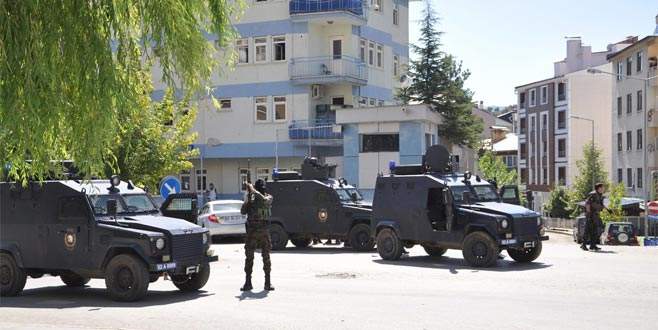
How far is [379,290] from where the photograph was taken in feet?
44.8

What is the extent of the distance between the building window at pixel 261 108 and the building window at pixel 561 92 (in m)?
47.3

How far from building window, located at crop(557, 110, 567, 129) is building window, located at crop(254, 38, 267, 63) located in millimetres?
48118

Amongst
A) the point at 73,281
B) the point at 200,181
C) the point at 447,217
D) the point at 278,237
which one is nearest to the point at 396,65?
the point at 200,181

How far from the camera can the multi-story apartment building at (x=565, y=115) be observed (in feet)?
263

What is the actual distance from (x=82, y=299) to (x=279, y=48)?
30246 mm

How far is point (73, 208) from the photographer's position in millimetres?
13750

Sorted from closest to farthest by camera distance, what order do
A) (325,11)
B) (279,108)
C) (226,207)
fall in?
(226,207)
(325,11)
(279,108)

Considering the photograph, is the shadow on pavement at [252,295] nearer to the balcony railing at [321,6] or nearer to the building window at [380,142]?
the building window at [380,142]

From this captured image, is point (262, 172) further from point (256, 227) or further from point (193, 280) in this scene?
point (256, 227)

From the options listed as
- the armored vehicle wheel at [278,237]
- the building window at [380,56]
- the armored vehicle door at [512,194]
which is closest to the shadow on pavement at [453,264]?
the armored vehicle wheel at [278,237]

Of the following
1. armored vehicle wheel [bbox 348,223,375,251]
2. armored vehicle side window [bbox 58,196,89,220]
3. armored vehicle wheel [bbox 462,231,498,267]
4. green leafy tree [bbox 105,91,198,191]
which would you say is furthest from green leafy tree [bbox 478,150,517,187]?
armored vehicle side window [bbox 58,196,89,220]

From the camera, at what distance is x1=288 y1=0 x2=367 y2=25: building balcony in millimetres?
40969

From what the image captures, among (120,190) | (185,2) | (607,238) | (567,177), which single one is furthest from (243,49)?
(567,177)

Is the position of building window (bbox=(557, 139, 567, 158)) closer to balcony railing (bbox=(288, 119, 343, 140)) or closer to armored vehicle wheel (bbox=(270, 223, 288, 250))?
balcony railing (bbox=(288, 119, 343, 140))
